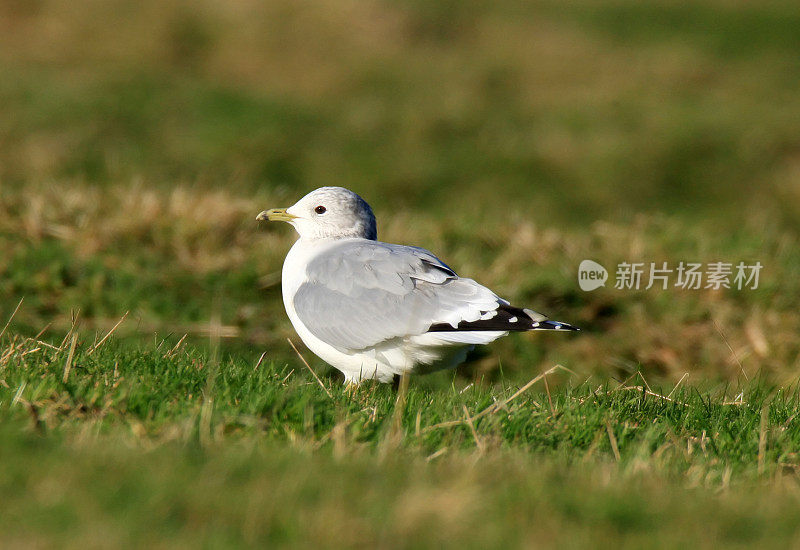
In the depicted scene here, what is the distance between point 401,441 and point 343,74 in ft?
41.3

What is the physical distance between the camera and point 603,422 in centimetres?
427

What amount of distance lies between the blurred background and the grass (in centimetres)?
4

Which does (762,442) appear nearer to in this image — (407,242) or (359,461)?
(359,461)

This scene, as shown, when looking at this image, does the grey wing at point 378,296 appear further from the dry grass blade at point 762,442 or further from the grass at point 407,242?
the dry grass blade at point 762,442

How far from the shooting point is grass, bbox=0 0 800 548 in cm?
304

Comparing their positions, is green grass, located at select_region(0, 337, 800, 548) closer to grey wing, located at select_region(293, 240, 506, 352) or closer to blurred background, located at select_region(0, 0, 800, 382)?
grey wing, located at select_region(293, 240, 506, 352)

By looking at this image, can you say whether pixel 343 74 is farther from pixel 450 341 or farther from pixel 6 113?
pixel 450 341

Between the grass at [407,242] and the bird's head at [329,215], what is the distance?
0.79 m

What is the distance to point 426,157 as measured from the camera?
1306 centimetres

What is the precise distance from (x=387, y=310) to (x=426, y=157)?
8.42 metres

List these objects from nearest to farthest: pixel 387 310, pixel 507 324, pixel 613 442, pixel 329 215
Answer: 1. pixel 613 442
2. pixel 507 324
3. pixel 387 310
4. pixel 329 215

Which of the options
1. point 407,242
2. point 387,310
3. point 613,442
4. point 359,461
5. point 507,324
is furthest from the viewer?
point 407,242

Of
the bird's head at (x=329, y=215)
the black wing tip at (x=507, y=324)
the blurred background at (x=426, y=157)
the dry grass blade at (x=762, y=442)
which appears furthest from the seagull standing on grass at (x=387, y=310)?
the blurred background at (x=426, y=157)

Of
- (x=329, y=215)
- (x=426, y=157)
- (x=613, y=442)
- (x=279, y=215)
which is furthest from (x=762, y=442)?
(x=426, y=157)
